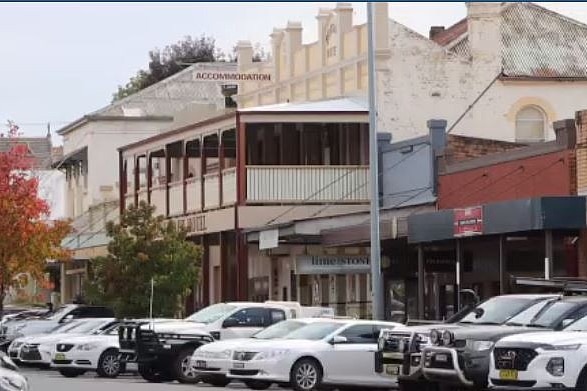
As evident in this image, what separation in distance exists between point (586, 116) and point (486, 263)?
6.30 metres

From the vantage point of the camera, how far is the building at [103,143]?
207ft

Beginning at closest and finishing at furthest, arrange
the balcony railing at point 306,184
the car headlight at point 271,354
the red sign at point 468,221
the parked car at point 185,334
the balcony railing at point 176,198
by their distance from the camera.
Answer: the car headlight at point 271,354 → the parked car at point 185,334 → the red sign at point 468,221 → the balcony railing at point 306,184 → the balcony railing at point 176,198

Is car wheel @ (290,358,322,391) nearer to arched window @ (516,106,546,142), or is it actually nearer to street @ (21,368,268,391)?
street @ (21,368,268,391)

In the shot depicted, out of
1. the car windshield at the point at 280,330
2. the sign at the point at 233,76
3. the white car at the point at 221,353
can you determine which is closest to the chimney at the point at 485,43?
the sign at the point at 233,76

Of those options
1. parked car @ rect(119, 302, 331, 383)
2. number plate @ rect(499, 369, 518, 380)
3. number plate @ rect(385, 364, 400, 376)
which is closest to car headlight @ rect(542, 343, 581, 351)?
number plate @ rect(499, 369, 518, 380)

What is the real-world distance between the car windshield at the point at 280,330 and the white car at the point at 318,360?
938mm

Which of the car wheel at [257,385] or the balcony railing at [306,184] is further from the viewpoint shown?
the balcony railing at [306,184]

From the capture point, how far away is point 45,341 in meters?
35.7

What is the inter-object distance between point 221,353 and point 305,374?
6.04ft

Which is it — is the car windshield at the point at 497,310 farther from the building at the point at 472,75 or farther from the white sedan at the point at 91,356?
the building at the point at 472,75

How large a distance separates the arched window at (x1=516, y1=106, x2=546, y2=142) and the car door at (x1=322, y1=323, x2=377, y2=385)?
19963mm

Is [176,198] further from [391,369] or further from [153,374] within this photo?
[391,369]

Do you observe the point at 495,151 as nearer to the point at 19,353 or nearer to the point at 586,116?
the point at 586,116

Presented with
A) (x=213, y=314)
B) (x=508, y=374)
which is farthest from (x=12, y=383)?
(x=213, y=314)
